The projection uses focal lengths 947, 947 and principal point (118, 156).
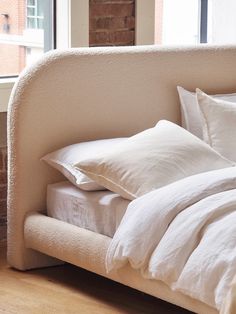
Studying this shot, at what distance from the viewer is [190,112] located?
183 inches

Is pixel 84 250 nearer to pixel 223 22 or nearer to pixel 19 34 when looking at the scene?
pixel 19 34

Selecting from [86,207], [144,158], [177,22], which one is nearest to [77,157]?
[86,207]

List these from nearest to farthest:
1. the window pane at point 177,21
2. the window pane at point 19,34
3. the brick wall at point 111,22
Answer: the window pane at point 19,34 < the brick wall at point 111,22 < the window pane at point 177,21

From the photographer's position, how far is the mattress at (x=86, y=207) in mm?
3902

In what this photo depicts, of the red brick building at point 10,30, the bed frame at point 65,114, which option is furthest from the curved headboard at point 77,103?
the red brick building at point 10,30

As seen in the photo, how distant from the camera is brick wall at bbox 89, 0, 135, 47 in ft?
16.3

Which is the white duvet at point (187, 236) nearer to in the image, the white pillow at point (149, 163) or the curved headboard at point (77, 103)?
the white pillow at point (149, 163)

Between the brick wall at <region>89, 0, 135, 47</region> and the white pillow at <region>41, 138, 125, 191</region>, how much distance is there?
0.89 metres

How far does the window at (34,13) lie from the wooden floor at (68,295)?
1.29 meters

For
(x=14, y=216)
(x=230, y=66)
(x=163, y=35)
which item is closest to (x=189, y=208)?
(x=14, y=216)

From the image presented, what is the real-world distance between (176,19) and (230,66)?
0.88 meters

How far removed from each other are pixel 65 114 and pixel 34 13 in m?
0.74

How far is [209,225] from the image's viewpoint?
3.43m

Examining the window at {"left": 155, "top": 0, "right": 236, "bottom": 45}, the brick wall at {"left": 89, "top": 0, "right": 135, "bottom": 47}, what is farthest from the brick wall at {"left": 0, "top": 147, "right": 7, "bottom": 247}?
the window at {"left": 155, "top": 0, "right": 236, "bottom": 45}
